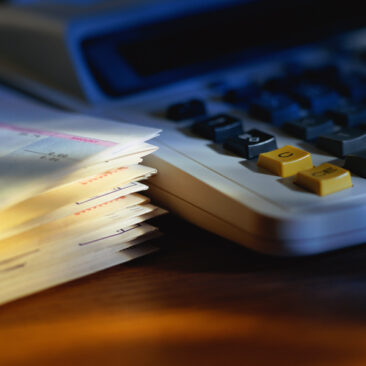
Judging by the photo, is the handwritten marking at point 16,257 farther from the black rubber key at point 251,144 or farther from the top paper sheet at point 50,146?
the black rubber key at point 251,144

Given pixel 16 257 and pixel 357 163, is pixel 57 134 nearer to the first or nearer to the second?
pixel 16 257

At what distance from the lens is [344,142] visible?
0.49 metres

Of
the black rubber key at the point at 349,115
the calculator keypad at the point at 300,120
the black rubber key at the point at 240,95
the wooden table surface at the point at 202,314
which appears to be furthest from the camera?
the black rubber key at the point at 240,95

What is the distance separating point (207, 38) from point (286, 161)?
358 millimetres

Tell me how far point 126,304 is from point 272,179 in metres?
0.15

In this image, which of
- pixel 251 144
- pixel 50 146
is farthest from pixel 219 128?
pixel 50 146

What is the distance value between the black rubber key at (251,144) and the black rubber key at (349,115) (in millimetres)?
98

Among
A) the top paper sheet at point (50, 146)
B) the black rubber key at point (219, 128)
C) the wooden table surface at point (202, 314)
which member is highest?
the top paper sheet at point (50, 146)

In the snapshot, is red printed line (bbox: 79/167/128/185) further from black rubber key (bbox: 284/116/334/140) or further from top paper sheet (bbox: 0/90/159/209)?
black rubber key (bbox: 284/116/334/140)

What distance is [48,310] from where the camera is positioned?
1.38ft

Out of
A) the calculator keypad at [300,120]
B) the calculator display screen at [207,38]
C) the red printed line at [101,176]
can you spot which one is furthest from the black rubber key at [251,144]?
the calculator display screen at [207,38]

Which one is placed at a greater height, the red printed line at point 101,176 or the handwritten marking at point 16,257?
the red printed line at point 101,176

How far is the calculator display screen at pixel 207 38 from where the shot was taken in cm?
70

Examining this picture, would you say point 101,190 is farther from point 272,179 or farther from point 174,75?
point 174,75
